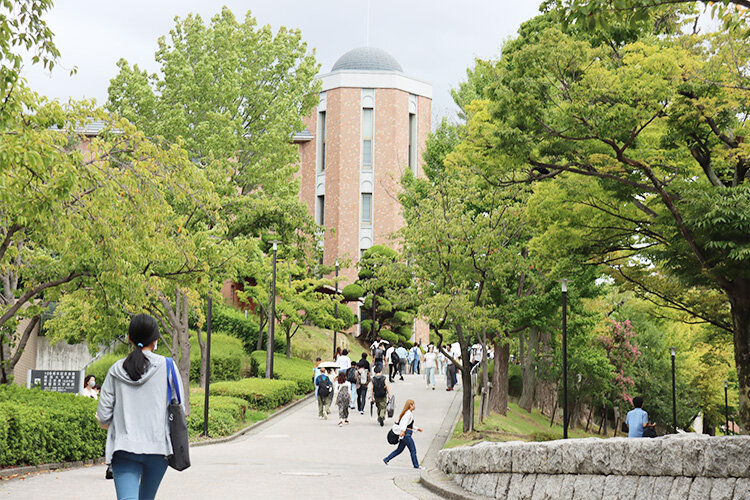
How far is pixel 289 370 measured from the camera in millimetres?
35438

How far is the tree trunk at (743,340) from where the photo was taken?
56.2ft

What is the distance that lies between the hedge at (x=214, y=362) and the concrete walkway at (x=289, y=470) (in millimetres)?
7014

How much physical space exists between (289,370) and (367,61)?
103 ft

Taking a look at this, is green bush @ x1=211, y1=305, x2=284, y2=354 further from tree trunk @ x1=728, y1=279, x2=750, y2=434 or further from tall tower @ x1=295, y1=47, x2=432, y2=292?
tree trunk @ x1=728, y1=279, x2=750, y2=434

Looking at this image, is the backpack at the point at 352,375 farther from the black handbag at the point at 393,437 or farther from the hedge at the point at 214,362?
the black handbag at the point at 393,437

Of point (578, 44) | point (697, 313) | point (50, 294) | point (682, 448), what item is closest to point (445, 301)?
point (697, 313)

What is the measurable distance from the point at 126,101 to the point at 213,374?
11.6m

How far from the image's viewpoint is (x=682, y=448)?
25.6 ft

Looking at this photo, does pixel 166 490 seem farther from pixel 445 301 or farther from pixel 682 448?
pixel 445 301

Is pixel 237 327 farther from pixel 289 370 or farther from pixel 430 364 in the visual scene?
pixel 430 364

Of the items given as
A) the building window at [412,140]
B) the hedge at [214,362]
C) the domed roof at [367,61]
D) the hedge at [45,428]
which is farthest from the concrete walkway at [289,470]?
the domed roof at [367,61]

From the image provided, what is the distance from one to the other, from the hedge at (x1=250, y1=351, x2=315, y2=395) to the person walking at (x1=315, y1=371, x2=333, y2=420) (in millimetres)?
5762

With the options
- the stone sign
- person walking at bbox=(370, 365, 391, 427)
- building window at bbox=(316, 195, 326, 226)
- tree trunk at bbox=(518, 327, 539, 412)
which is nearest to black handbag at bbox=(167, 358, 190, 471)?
the stone sign

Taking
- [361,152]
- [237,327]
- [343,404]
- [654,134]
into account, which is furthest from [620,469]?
[361,152]
